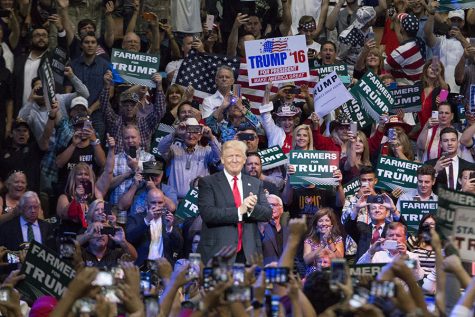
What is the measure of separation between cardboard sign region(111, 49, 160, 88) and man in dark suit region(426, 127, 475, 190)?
10.4ft

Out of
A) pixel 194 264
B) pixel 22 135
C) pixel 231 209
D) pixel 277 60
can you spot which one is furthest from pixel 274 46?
pixel 194 264

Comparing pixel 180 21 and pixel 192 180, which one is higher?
pixel 180 21

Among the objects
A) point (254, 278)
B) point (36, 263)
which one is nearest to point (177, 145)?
point (36, 263)

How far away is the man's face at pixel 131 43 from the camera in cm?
1591

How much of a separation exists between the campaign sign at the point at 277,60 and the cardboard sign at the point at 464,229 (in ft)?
25.8

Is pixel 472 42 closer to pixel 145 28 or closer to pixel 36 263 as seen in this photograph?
pixel 145 28

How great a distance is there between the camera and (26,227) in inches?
509

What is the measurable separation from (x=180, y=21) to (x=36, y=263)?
9.57 m

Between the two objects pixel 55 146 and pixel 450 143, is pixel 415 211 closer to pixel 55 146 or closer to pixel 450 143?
pixel 450 143

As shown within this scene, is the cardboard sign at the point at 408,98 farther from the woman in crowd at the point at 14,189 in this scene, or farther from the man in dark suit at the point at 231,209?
the man in dark suit at the point at 231,209

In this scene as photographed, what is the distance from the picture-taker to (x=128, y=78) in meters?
15.2

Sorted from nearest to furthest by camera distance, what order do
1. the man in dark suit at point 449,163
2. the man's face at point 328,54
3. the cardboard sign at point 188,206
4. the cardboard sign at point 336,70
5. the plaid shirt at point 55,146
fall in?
the cardboard sign at point 188,206
the man in dark suit at point 449,163
the plaid shirt at point 55,146
the cardboard sign at point 336,70
the man's face at point 328,54

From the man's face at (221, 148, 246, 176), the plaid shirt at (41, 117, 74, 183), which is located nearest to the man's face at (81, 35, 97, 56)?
the plaid shirt at (41, 117, 74, 183)

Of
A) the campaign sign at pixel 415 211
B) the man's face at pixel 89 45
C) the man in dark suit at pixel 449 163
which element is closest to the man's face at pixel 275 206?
the campaign sign at pixel 415 211
